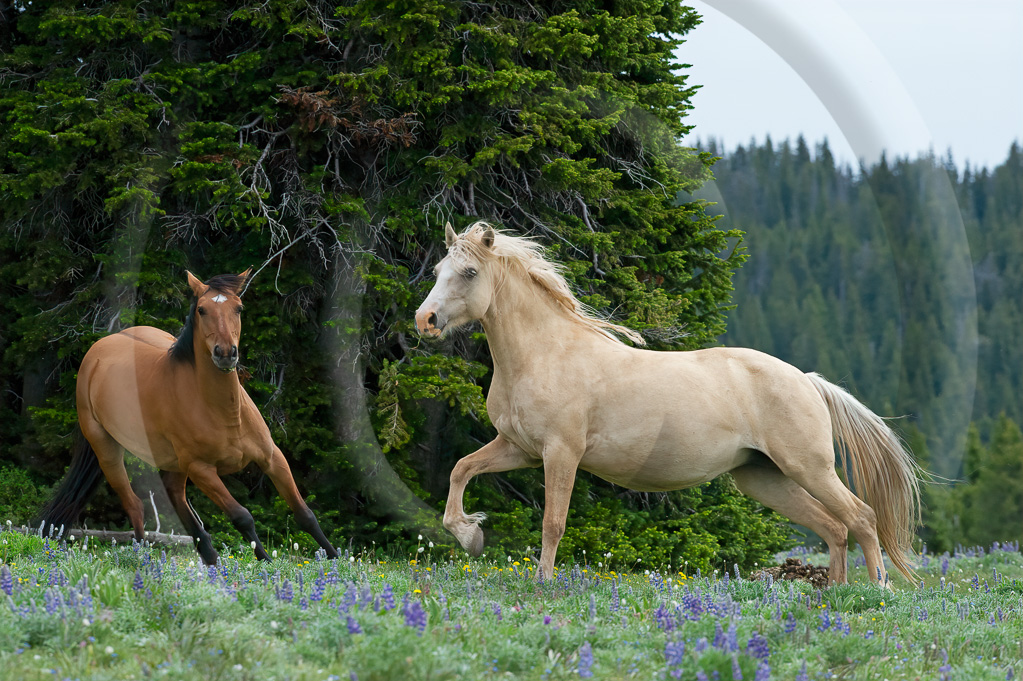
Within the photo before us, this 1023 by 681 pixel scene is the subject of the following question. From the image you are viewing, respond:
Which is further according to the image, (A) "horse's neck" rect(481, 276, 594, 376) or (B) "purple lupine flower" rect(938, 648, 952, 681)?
(A) "horse's neck" rect(481, 276, 594, 376)

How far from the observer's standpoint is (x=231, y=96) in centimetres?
1046

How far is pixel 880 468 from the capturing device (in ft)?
23.4

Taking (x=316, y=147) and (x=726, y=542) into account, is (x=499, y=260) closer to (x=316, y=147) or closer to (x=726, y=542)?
(x=316, y=147)

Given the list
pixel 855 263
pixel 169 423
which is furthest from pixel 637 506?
pixel 855 263

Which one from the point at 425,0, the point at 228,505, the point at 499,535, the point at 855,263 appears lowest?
the point at 499,535

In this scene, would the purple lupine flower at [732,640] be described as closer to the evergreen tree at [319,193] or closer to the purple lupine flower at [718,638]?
the purple lupine flower at [718,638]

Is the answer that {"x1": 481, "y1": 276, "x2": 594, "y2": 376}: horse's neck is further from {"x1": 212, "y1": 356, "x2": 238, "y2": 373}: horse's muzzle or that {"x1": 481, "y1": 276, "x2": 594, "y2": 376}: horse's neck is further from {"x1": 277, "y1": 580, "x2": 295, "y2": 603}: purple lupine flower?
{"x1": 277, "y1": 580, "x2": 295, "y2": 603}: purple lupine flower

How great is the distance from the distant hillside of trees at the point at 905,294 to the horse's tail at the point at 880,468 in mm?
24998

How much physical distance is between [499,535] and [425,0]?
618 centimetres

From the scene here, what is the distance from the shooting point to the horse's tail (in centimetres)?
706

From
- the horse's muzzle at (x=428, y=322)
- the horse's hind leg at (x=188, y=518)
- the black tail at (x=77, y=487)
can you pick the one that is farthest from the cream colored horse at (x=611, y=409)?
the black tail at (x=77, y=487)

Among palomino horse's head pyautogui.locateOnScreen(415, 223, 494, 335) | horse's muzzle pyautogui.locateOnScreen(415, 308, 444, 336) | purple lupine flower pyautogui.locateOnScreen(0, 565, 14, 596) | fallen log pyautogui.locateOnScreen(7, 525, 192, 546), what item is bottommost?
fallen log pyautogui.locateOnScreen(7, 525, 192, 546)

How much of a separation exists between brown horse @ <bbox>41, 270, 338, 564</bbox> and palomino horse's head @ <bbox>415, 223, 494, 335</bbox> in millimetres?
1457

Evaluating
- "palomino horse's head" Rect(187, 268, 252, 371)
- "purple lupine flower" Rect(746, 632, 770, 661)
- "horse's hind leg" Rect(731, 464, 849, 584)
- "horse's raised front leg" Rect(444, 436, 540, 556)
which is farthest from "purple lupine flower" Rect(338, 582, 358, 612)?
"horse's hind leg" Rect(731, 464, 849, 584)
